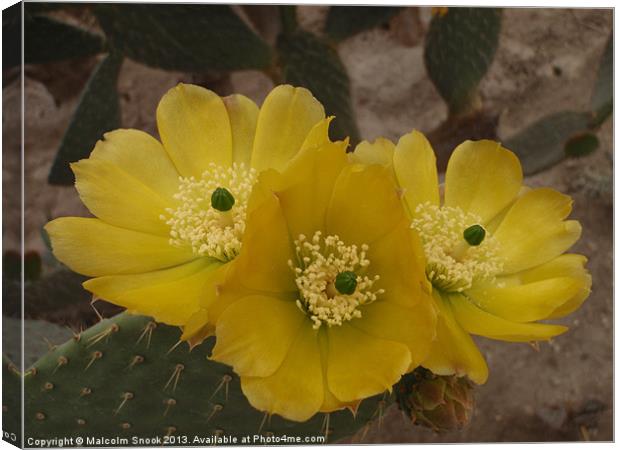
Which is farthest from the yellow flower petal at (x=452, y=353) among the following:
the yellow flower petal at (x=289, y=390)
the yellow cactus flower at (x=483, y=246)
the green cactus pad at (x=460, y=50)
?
the green cactus pad at (x=460, y=50)

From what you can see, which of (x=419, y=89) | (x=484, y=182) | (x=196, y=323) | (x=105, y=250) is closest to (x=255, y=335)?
(x=196, y=323)

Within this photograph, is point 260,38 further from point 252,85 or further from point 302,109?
point 302,109

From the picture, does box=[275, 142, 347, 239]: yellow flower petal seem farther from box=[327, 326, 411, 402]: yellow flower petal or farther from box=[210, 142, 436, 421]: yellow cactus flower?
box=[327, 326, 411, 402]: yellow flower petal

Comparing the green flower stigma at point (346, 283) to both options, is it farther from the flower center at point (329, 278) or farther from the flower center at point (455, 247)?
the flower center at point (455, 247)

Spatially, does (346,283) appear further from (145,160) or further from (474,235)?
(145,160)

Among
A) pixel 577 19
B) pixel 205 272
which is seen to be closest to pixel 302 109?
pixel 205 272

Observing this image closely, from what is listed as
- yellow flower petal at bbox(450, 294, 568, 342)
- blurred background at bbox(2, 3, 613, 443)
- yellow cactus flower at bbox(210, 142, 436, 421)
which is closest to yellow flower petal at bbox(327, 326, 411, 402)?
yellow cactus flower at bbox(210, 142, 436, 421)

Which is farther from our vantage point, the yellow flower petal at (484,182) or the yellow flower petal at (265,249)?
the yellow flower petal at (484,182)
